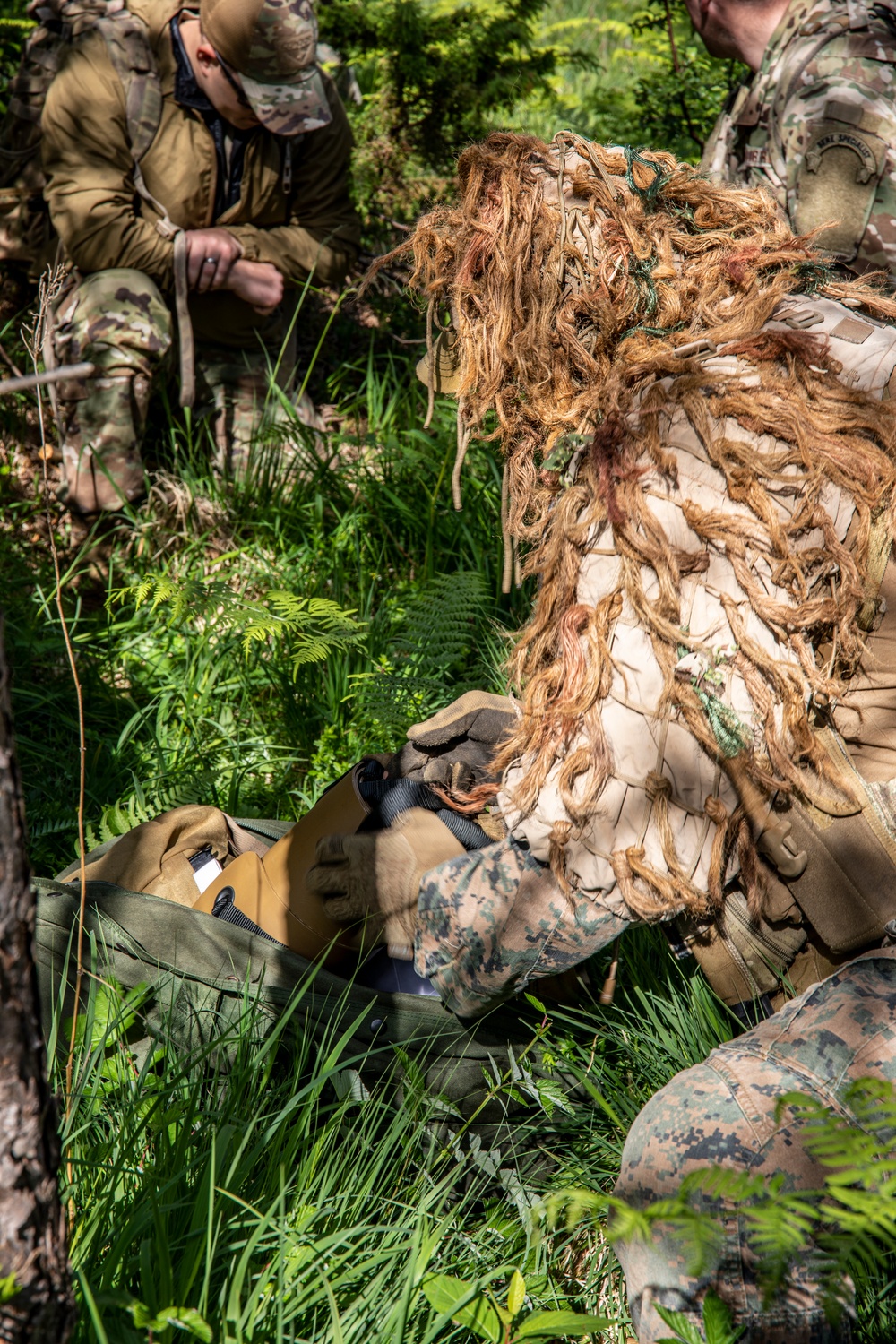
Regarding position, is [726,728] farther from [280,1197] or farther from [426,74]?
[426,74]

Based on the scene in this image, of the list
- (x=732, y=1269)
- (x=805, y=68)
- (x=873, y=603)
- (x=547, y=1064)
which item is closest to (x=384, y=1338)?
(x=732, y=1269)

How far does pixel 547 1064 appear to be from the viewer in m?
2.10

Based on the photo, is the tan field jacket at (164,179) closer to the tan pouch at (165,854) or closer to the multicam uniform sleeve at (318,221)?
the multicam uniform sleeve at (318,221)

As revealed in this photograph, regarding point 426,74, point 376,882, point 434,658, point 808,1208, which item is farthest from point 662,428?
point 426,74

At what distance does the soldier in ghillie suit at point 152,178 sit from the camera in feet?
13.0

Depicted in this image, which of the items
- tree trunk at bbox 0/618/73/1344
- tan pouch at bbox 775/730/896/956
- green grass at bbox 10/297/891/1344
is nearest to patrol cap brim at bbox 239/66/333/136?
green grass at bbox 10/297/891/1344

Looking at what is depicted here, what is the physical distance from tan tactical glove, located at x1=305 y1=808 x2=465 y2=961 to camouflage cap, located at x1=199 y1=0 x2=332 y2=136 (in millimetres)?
3220

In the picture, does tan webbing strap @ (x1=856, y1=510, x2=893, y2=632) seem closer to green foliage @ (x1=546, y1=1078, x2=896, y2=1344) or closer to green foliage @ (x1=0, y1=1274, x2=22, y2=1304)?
green foliage @ (x1=546, y1=1078, x2=896, y2=1344)

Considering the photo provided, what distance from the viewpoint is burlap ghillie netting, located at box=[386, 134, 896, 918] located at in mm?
1621

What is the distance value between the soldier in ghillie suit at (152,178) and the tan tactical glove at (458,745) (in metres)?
2.06

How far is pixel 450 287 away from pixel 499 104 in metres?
3.41

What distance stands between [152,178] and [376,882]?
3.29 metres

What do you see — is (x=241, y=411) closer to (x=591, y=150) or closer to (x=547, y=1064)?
(x=591, y=150)

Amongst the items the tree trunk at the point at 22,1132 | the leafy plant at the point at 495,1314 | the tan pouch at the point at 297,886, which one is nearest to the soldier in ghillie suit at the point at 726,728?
the leafy plant at the point at 495,1314
